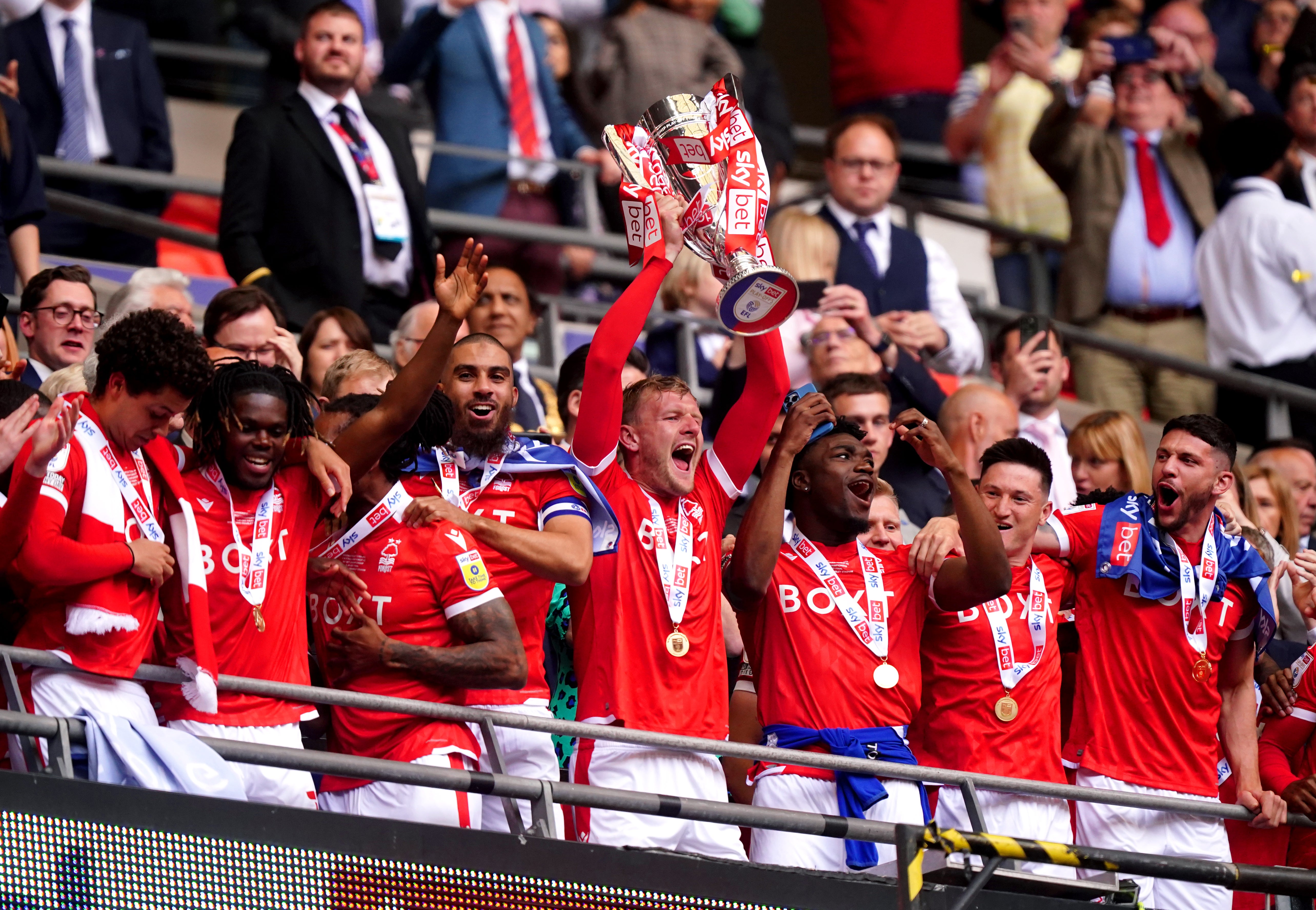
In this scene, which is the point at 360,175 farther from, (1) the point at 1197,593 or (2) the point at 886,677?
(1) the point at 1197,593

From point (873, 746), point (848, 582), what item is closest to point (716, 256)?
point (848, 582)

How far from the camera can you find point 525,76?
1014 centimetres

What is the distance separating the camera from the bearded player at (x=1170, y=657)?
631 centimetres

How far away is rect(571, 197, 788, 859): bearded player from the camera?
5.65 m

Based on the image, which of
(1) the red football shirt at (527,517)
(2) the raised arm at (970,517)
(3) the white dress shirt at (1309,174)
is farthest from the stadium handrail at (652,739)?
(3) the white dress shirt at (1309,174)

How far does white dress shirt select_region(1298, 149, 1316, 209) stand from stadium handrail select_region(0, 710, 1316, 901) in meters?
5.33

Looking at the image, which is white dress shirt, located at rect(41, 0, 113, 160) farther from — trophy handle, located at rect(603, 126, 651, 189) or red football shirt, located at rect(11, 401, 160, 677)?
red football shirt, located at rect(11, 401, 160, 677)

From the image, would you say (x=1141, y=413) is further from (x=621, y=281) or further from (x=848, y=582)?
(x=848, y=582)

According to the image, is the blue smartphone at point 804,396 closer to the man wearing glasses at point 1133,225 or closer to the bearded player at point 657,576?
the bearded player at point 657,576

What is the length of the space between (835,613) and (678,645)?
57 cm

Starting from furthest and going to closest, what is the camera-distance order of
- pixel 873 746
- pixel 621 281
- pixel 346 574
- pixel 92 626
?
pixel 621 281 → pixel 873 746 → pixel 346 574 → pixel 92 626

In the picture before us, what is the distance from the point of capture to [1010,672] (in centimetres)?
618

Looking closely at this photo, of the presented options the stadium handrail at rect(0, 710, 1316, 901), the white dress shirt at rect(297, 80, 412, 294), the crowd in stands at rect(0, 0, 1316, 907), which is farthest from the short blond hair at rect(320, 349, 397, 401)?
the white dress shirt at rect(297, 80, 412, 294)

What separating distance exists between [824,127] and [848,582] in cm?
896
